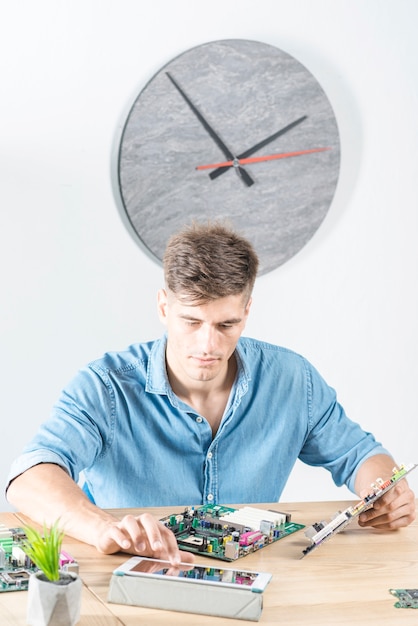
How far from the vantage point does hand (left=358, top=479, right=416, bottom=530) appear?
1.68 meters

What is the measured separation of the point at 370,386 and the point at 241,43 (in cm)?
138

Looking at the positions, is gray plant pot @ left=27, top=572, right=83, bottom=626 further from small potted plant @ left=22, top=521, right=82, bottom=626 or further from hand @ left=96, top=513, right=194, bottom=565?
hand @ left=96, top=513, right=194, bottom=565

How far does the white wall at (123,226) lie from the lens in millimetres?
2779

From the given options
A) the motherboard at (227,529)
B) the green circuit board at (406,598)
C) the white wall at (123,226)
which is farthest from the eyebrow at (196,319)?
the white wall at (123,226)

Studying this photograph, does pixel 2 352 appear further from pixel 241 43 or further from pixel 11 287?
pixel 241 43

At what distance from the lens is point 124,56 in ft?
9.40

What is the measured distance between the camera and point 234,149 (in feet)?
10.0

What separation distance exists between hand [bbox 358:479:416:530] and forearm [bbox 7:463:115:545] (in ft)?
1.75

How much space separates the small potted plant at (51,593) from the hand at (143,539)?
22cm

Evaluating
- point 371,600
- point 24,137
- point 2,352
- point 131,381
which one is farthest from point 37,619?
point 24,137

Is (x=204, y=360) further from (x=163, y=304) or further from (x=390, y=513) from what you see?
(x=390, y=513)

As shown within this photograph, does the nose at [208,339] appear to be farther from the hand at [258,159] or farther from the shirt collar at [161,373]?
the hand at [258,159]

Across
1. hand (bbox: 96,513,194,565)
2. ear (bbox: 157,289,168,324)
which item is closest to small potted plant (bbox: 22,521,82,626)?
hand (bbox: 96,513,194,565)

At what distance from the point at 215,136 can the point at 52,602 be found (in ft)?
7.14
